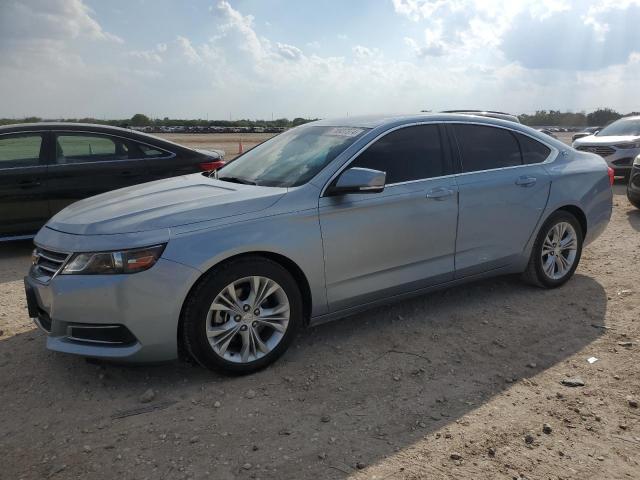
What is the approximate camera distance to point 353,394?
3.39m

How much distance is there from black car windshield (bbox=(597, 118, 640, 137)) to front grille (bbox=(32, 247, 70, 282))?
12995 millimetres

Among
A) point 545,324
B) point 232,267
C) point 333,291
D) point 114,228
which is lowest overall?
point 545,324

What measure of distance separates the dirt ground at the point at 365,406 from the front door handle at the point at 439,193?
1014mm

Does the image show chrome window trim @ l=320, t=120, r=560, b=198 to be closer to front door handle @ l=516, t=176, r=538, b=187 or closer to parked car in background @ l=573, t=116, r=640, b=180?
front door handle @ l=516, t=176, r=538, b=187

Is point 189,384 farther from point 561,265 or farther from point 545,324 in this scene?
point 561,265

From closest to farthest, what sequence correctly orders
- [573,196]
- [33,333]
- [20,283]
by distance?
[33,333] → [573,196] → [20,283]

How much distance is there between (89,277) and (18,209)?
157 inches

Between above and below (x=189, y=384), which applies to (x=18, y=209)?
above

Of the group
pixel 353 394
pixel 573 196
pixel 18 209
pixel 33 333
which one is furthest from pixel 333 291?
pixel 18 209

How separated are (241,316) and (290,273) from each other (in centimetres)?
45

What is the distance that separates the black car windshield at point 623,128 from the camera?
12974mm

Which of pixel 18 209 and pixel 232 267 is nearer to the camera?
pixel 232 267

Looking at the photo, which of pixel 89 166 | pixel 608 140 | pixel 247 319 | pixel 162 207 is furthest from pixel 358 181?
pixel 608 140

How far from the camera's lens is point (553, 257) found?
5.19 metres
